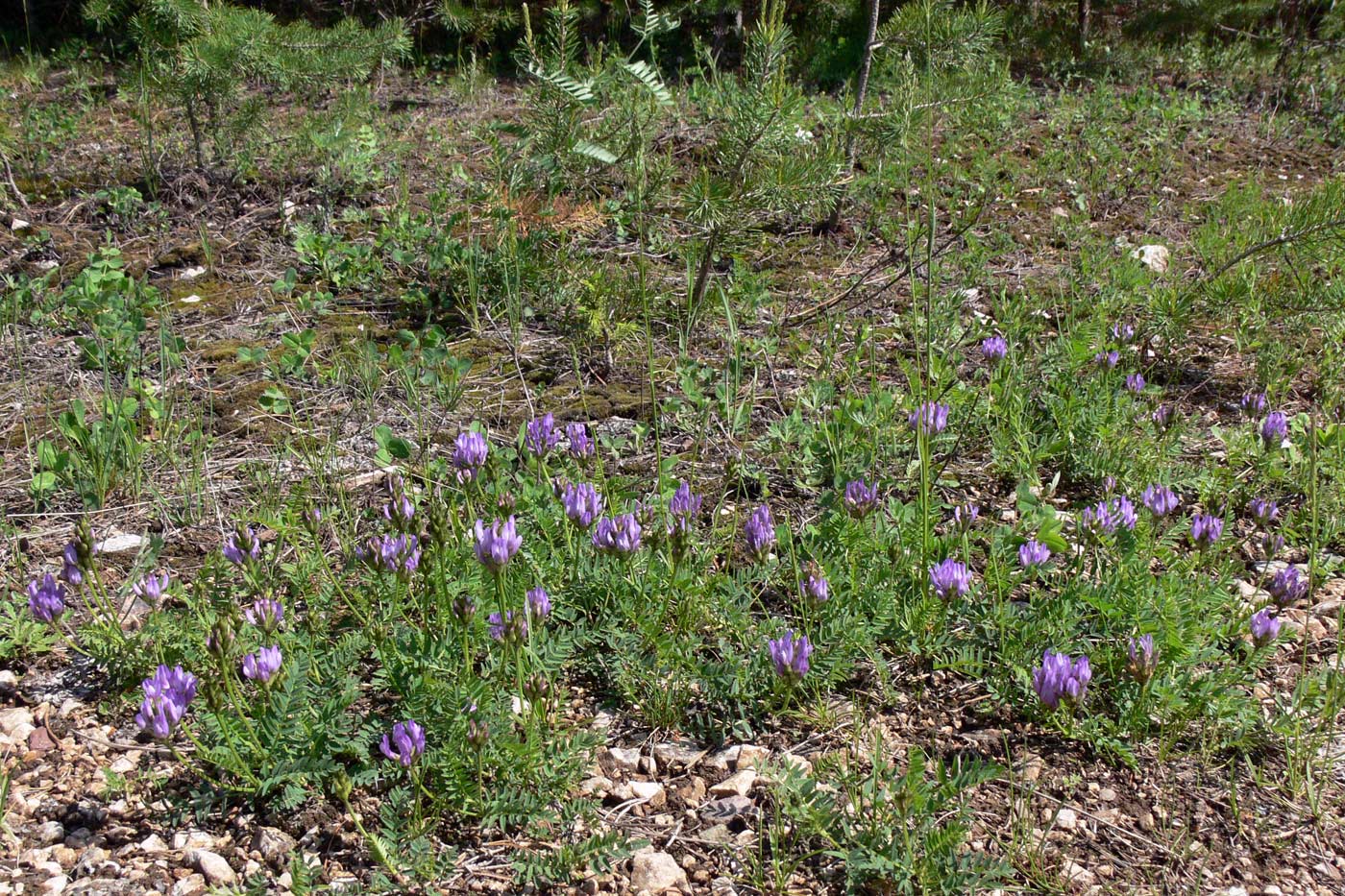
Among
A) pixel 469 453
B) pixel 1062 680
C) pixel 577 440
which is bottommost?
pixel 1062 680

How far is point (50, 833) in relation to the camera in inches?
80.5

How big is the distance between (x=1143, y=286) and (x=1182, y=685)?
2.30 metres

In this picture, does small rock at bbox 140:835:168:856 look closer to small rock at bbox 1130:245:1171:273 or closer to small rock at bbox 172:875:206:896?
small rock at bbox 172:875:206:896

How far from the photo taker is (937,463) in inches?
128

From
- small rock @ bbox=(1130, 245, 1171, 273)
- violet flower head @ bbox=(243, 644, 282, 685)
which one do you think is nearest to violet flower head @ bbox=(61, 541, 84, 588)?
violet flower head @ bbox=(243, 644, 282, 685)

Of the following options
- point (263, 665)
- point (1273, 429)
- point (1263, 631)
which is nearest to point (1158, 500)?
point (1263, 631)

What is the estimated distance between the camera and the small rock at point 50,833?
203 cm

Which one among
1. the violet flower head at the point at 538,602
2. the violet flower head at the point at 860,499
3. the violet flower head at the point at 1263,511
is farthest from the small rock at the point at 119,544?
the violet flower head at the point at 1263,511

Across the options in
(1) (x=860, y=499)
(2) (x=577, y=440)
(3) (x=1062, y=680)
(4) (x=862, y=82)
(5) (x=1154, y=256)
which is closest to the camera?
(3) (x=1062, y=680)

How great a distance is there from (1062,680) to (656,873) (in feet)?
3.05

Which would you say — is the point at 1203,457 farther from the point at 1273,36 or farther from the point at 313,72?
the point at 1273,36

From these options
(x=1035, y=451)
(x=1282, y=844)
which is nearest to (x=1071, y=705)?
(x=1282, y=844)

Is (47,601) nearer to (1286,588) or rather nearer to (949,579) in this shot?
(949,579)

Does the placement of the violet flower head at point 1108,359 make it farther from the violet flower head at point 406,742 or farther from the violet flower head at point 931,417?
the violet flower head at point 406,742
